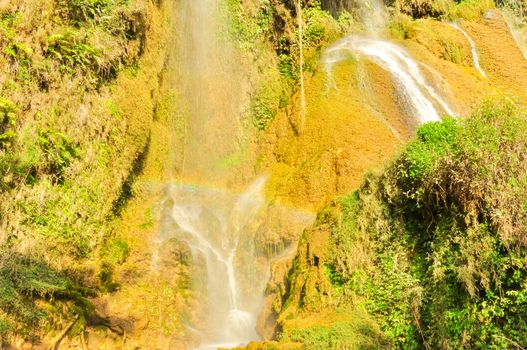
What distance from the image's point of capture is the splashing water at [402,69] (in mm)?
17094

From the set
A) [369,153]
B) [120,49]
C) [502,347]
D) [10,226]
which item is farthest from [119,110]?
[502,347]

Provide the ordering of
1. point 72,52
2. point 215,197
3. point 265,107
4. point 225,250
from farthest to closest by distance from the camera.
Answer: point 265,107
point 215,197
point 225,250
point 72,52

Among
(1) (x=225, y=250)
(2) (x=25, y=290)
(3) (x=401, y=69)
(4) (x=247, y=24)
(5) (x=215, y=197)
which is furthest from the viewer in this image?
(4) (x=247, y=24)

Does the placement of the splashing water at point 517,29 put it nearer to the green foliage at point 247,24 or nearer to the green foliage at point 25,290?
the green foliage at point 247,24

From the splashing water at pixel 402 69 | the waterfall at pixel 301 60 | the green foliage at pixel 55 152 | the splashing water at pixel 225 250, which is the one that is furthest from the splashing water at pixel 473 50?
the green foliage at pixel 55 152

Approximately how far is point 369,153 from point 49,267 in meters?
9.08

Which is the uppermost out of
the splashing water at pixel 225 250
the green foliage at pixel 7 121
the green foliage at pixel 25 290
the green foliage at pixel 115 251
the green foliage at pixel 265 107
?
the green foliage at pixel 7 121

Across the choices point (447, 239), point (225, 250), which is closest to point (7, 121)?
point (225, 250)

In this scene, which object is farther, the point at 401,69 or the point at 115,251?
the point at 401,69

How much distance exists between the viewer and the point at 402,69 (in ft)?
61.1

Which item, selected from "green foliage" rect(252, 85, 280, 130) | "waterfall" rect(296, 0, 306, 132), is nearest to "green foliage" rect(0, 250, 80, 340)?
"waterfall" rect(296, 0, 306, 132)

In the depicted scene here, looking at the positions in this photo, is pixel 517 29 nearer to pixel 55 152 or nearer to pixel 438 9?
pixel 438 9

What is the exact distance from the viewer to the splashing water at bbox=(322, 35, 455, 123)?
17.1 metres

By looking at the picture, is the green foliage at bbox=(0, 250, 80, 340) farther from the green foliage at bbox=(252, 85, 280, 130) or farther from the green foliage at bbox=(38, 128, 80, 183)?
the green foliage at bbox=(252, 85, 280, 130)
